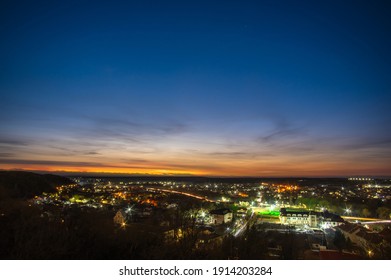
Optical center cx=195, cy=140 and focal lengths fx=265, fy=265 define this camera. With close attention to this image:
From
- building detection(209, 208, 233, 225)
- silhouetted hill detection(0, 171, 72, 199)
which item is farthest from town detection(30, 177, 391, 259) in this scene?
silhouetted hill detection(0, 171, 72, 199)

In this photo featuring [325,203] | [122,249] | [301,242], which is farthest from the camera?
[325,203]

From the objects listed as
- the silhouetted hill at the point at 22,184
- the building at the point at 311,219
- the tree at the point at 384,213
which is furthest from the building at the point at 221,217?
the tree at the point at 384,213

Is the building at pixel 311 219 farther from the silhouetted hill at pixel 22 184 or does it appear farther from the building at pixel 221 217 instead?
the silhouetted hill at pixel 22 184

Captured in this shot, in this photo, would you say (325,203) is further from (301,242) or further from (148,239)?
(148,239)

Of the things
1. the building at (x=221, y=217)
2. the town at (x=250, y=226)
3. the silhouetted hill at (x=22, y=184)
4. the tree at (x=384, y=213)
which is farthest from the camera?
the tree at (x=384, y=213)

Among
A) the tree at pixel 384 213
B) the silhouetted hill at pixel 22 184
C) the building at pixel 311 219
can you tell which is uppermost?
the silhouetted hill at pixel 22 184

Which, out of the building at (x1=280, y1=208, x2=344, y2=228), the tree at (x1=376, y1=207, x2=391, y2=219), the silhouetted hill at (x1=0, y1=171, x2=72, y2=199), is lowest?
the building at (x1=280, y1=208, x2=344, y2=228)

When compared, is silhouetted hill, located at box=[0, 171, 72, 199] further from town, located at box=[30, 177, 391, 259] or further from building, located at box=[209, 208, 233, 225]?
building, located at box=[209, 208, 233, 225]

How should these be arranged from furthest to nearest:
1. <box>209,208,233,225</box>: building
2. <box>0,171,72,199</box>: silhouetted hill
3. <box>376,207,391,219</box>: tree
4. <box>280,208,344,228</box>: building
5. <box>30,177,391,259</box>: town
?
<box>376,207,391,219</box>: tree
<box>280,208,344,228</box>: building
<box>209,208,233,225</box>: building
<box>0,171,72,199</box>: silhouetted hill
<box>30,177,391,259</box>: town

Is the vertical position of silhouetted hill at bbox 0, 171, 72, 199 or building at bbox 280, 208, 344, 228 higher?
silhouetted hill at bbox 0, 171, 72, 199

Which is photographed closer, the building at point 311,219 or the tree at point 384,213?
the building at point 311,219
